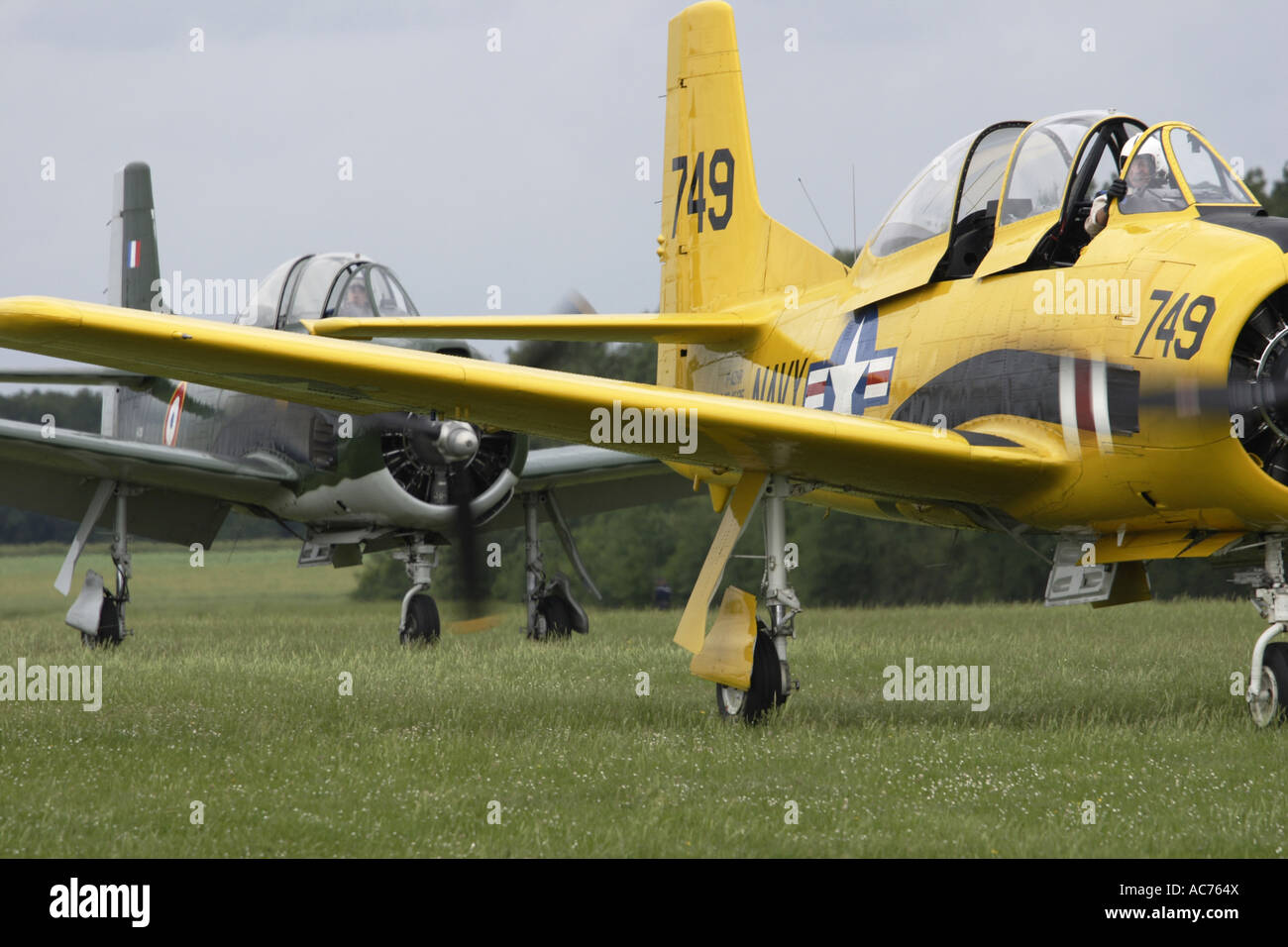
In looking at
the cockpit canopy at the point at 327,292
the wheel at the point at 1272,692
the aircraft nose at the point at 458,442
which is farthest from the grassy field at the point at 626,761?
the cockpit canopy at the point at 327,292

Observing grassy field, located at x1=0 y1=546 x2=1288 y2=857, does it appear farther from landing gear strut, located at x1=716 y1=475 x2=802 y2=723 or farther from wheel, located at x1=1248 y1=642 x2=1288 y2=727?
landing gear strut, located at x1=716 y1=475 x2=802 y2=723

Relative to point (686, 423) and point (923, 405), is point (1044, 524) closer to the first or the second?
point (923, 405)

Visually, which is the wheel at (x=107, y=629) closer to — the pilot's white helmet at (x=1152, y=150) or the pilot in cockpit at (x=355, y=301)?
the pilot in cockpit at (x=355, y=301)

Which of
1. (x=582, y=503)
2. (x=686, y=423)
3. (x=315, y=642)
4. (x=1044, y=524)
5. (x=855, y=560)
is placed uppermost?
A: (x=686, y=423)

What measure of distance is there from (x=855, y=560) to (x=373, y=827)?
31.5 metres

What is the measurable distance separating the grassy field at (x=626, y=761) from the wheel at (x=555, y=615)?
332 cm

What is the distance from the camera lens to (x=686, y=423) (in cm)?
726

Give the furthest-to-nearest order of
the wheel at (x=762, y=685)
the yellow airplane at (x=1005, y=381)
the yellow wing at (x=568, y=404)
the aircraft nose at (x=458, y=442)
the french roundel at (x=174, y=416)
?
the french roundel at (x=174, y=416) < the aircraft nose at (x=458, y=442) < the wheel at (x=762, y=685) < the yellow wing at (x=568, y=404) < the yellow airplane at (x=1005, y=381)

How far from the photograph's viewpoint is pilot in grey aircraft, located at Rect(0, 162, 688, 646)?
42.7ft

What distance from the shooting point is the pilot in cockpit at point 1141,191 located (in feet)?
23.8

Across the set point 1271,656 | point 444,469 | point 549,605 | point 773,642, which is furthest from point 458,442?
point 1271,656

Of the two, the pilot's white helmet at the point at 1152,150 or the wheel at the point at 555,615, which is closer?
the pilot's white helmet at the point at 1152,150

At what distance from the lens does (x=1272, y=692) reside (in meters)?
7.01
